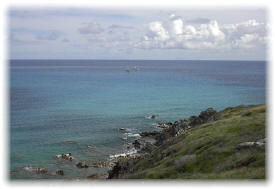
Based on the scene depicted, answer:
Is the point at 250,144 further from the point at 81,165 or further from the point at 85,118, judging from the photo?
the point at 85,118

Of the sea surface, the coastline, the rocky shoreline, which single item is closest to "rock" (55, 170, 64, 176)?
the coastline

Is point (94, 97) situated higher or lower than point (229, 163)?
higher

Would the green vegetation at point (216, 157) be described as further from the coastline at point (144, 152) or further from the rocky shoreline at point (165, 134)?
the rocky shoreline at point (165, 134)

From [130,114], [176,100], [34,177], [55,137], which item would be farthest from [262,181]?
[176,100]

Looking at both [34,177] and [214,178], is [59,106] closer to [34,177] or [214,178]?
[34,177]

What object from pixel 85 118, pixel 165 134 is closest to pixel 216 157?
pixel 165 134

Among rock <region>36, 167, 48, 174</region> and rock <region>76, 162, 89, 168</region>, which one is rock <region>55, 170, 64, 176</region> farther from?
rock <region>76, 162, 89, 168</region>

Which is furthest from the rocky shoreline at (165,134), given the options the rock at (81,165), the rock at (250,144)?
the rock at (250,144)

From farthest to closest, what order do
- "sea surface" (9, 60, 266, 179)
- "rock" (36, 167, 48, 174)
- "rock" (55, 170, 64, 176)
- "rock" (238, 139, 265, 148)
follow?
Result: "sea surface" (9, 60, 266, 179) → "rock" (36, 167, 48, 174) → "rock" (55, 170, 64, 176) → "rock" (238, 139, 265, 148)
